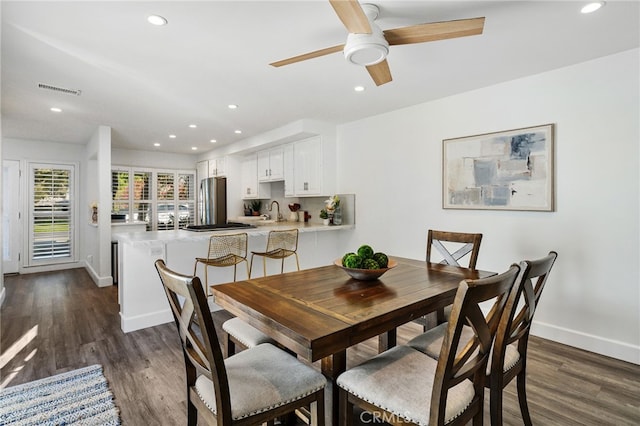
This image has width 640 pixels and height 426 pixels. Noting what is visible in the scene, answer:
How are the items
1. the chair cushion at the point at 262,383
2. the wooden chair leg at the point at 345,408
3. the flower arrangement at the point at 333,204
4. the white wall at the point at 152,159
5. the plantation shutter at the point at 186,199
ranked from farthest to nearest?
1. the plantation shutter at the point at 186,199
2. the white wall at the point at 152,159
3. the flower arrangement at the point at 333,204
4. the wooden chair leg at the point at 345,408
5. the chair cushion at the point at 262,383

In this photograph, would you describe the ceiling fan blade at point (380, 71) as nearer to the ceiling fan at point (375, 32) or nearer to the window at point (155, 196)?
the ceiling fan at point (375, 32)

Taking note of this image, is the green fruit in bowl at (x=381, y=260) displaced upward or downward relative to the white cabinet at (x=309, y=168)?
downward

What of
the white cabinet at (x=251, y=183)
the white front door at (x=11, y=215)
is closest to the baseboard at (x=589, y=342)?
the white cabinet at (x=251, y=183)

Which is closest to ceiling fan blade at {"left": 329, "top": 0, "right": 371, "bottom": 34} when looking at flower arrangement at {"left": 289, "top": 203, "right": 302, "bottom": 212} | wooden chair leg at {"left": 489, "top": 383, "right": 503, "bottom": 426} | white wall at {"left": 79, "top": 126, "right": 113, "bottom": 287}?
wooden chair leg at {"left": 489, "top": 383, "right": 503, "bottom": 426}

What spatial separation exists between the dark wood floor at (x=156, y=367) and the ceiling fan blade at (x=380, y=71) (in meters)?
2.17

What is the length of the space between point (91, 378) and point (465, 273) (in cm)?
270

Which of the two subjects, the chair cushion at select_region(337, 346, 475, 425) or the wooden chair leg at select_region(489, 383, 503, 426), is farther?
the wooden chair leg at select_region(489, 383, 503, 426)

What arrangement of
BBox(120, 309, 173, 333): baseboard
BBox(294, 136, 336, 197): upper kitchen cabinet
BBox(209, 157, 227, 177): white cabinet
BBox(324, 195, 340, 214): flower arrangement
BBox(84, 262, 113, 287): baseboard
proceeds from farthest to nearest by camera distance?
BBox(209, 157, 227, 177): white cabinet, BBox(84, 262, 113, 287): baseboard, BBox(294, 136, 336, 197): upper kitchen cabinet, BBox(324, 195, 340, 214): flower arrangement, BBox(120, 309, 173, 333): baseboard

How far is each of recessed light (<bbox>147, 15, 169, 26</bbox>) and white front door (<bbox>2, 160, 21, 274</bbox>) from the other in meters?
5.80

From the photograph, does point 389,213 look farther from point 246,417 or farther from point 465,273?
point 246,417

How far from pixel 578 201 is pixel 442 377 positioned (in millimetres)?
2485

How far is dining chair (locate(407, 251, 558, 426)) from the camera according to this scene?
1364 mm

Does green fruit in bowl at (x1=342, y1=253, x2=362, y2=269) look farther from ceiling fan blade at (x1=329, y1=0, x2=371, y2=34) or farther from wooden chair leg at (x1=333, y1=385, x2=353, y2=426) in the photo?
ceiling fan blade at (x1=329, y1=0, x2=371, y2=34)

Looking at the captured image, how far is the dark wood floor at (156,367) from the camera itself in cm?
194
